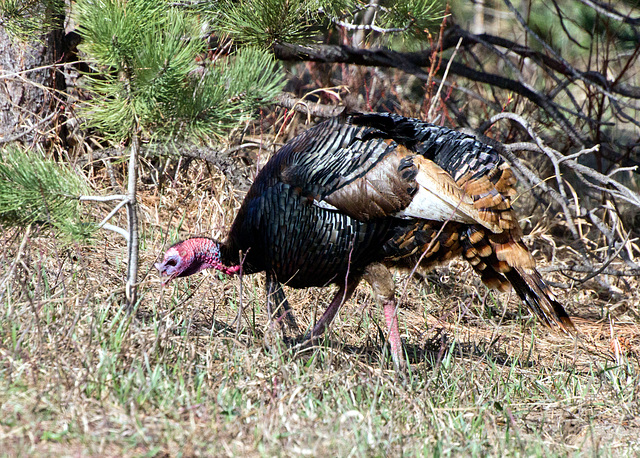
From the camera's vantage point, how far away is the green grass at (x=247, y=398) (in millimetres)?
2248

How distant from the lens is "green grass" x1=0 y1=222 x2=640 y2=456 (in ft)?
7.38

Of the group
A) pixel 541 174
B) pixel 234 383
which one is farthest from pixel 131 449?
pixel 541 174

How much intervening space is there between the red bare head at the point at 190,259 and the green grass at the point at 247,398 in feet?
0.52

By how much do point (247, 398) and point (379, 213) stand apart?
1.19 metres

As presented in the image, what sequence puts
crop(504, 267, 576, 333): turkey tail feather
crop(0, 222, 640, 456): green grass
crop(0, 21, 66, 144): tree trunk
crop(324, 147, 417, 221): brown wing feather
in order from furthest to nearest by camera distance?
crop(0, 21, 66, 144): tree trunk, crop(504, 267, 576, 333): turkey tail feather, crop(324, 147, 417, 221): brown wing feather, crop(0, 222, 640, 456): green grass

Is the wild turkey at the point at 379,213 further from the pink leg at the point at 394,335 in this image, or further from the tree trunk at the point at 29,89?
the tree trunk at the point at 29,89

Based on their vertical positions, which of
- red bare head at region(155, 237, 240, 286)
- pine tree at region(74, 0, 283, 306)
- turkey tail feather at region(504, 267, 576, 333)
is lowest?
red bare head at region(155, 237, 240, 286)

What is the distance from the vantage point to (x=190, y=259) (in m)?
3.67

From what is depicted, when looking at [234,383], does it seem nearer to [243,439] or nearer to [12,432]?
[243,439]

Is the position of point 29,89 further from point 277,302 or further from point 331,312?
point 331,312

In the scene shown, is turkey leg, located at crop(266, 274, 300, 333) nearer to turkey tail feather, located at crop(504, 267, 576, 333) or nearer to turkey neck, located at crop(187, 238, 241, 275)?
turkey neck, located at crop(187, 238, 241, 275)

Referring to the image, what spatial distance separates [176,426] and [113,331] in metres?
0.77

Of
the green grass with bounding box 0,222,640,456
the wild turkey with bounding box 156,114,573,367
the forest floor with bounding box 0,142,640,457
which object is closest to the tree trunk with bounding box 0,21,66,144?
the forest floor with bounding box 0,142,640,457

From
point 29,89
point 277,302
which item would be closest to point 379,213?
point 277,302
